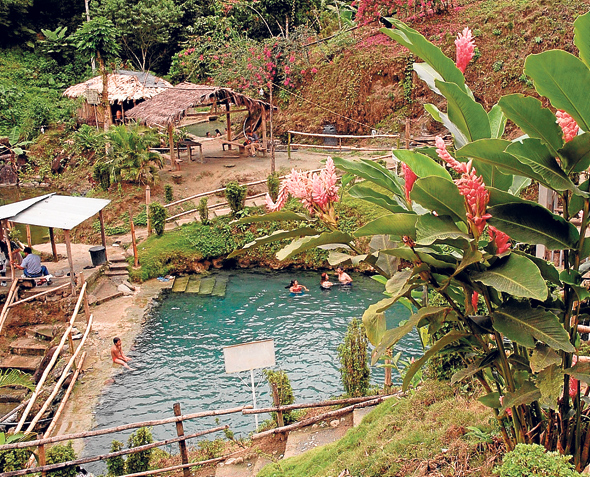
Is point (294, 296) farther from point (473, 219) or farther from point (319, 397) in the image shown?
point (473, 219)

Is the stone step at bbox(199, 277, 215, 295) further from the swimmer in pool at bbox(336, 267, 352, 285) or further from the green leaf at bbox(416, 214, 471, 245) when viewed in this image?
the green leaf at bbox(416, 214, 471, 245)

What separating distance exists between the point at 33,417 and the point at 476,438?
6057mm

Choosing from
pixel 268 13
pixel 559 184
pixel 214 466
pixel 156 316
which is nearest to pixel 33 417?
pixel 214 466

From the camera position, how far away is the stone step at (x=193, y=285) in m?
12.1

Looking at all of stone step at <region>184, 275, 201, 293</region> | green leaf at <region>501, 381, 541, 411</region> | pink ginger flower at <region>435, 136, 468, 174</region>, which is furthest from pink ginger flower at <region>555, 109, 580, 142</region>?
stone step at <region>184, 275, 201, 293</region>

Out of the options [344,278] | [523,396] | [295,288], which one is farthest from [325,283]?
[523,396]

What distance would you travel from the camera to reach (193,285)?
12.3 m

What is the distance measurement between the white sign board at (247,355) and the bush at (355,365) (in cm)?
94

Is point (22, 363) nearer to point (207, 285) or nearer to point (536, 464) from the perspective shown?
point (207, 285)

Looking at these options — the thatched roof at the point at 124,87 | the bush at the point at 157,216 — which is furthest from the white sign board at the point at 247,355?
the thatched roof at the point at 124,87

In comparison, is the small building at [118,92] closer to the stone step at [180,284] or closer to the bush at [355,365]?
the stone step at [180,284]

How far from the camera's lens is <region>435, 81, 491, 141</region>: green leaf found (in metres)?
2.22

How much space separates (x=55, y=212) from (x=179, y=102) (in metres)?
6.10

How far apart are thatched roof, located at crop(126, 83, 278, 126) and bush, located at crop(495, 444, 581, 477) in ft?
46.5
